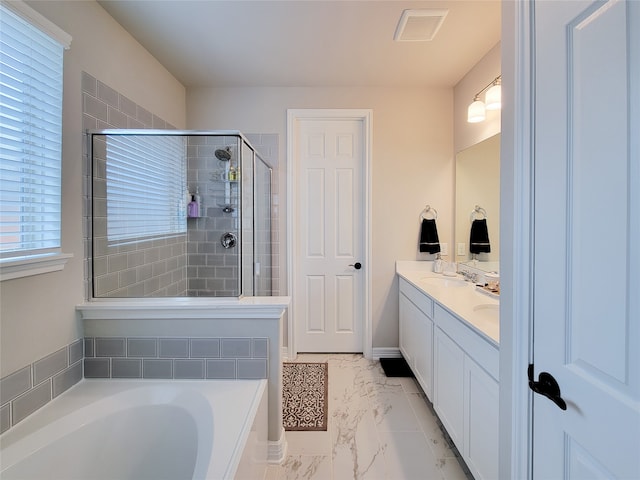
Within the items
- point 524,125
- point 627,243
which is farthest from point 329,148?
point 627,243

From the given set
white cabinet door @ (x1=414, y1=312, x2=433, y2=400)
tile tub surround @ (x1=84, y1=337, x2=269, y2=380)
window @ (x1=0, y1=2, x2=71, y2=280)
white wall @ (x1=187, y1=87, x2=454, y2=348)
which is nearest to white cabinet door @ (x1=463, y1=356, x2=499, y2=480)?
white cabinet door @ (x1=414, y1=312, x2=433, y2=400)

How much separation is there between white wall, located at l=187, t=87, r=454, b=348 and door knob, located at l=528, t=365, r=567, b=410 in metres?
1.89

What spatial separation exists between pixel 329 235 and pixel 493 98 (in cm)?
167

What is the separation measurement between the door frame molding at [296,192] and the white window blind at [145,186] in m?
0.92

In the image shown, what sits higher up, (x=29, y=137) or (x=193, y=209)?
(x=29, y=137)

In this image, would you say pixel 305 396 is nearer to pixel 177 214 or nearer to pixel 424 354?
pixel 424 354

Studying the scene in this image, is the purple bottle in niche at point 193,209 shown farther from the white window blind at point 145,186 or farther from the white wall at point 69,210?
the white wall at point 69,210

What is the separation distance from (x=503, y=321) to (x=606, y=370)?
0.35 metres

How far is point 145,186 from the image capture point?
197 centimetres

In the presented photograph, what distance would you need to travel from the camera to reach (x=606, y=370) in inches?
26.9

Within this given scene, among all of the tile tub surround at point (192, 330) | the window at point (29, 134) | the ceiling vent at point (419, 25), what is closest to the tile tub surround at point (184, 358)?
the tile tub surround at point (192, 330)

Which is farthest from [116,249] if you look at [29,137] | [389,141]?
[389,141]

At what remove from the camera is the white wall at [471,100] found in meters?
2.06

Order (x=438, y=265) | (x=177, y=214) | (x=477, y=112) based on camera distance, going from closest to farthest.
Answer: (x=477, y=112)
(x=177, y=214)
(x=438, y=265)
